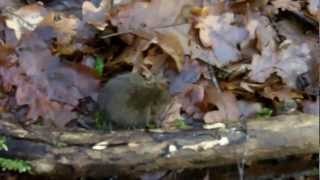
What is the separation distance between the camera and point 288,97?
2803 mm

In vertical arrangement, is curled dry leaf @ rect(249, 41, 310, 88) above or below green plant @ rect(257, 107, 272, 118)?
above

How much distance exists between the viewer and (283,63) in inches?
117

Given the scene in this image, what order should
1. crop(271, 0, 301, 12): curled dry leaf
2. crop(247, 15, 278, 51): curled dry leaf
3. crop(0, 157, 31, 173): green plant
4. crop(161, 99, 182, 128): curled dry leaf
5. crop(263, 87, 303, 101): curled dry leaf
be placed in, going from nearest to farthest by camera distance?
crop(0, 157, 31, 173): green plant
crop(161, 99, 182, 128): curled dry leaf
crop(263, 87, 303, 101): curled dry leaf
crop(247, 15, 278, 51): curled dry leaf
crop(271, 0, 301, 12): curled dry leaf

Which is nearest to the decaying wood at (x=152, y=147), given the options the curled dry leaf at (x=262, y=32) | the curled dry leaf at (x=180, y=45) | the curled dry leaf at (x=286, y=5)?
the curled dry leaf at (x=180, y=45)

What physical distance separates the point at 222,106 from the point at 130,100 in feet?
1.44

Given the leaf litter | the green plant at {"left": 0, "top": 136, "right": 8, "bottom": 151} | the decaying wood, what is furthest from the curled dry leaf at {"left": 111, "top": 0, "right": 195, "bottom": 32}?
the green plant at {"left": 0, "top": 136, "right": 8, "bottom": 151}

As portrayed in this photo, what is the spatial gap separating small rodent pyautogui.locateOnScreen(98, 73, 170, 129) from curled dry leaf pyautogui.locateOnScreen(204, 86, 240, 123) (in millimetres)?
251

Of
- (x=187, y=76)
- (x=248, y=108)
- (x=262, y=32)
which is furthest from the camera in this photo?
(x=262, y=32)

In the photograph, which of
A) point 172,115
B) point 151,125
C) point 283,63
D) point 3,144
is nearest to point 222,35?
point 283,63

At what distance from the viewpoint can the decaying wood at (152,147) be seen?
2344mm

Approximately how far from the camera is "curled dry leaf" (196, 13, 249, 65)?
9.70 ft

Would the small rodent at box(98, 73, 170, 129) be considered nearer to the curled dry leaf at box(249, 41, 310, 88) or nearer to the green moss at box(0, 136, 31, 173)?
the green moss at box(0, 136, 31, 173)

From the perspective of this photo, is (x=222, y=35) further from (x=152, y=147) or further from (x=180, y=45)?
(x=152, y=147)

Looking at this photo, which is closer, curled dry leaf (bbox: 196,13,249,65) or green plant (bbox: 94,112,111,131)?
green plant (bbox: 94,112,111,131)
